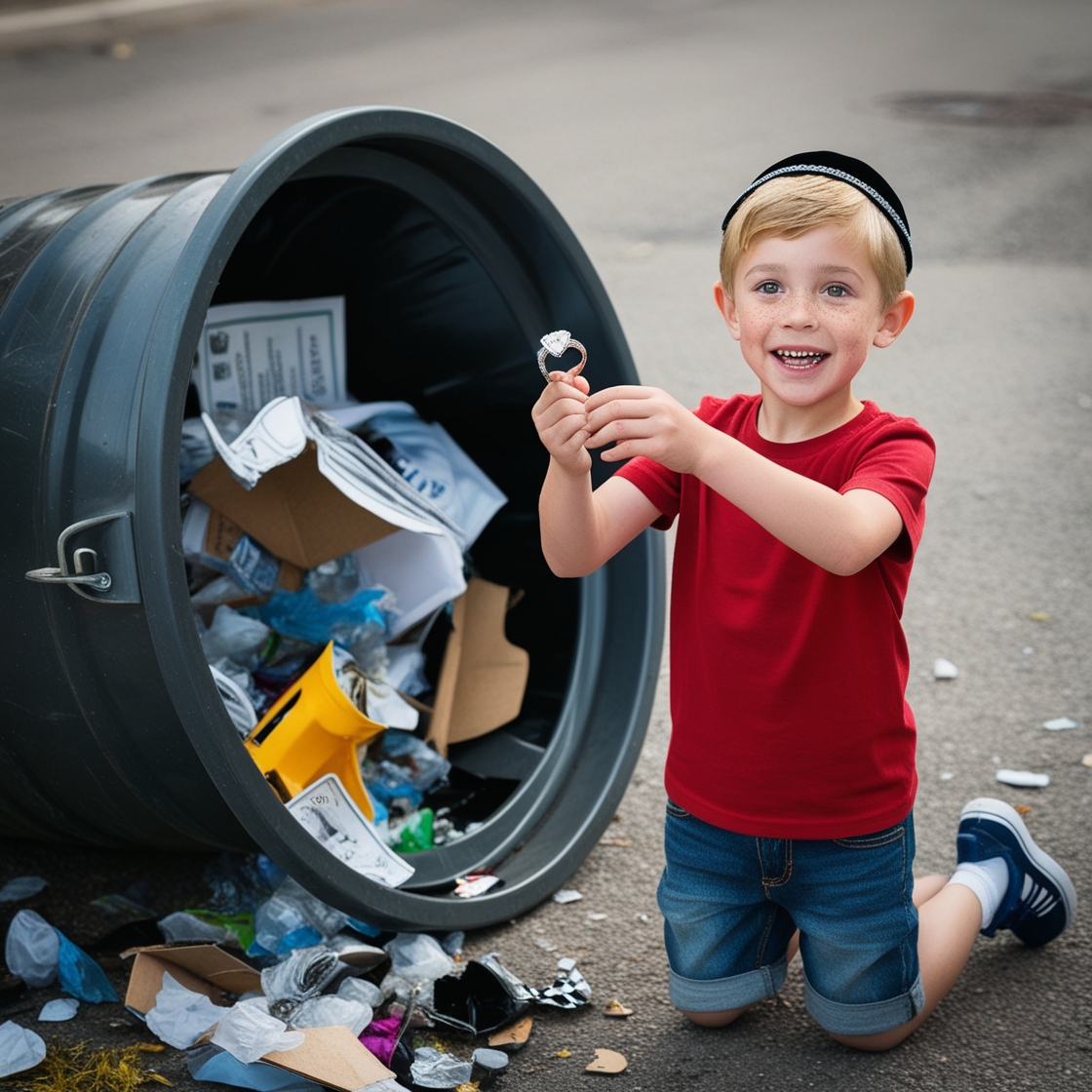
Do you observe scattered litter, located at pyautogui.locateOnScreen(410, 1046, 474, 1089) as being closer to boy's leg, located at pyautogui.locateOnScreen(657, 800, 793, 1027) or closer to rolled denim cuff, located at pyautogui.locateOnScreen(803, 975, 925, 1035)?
boy's leg, located at pyautogui.locateOnScreen(657, 800, 793, 1027)

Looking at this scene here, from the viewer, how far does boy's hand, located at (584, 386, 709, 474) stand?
4.68ft

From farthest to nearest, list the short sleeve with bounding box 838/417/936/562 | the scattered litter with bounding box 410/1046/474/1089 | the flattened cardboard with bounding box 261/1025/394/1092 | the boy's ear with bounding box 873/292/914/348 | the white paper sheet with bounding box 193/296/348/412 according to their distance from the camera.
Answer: the white paper sheet with bounding box 193/296/348/412 → the scattered litter with bounding box 410/1046/474/1089 → the flattened cardboard with bounding box 261/1025/394/1092 → the boy's ear with bounding box 873/292/914/348 → the short sleeve with bounding box 838/417/936/562

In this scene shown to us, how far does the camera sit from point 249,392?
255cm

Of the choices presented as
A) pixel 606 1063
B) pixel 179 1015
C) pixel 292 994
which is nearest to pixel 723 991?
pixel 606 1063

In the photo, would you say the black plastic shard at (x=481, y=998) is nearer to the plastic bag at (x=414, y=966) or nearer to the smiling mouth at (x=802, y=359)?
the plastic bag at (x=414, y=966)

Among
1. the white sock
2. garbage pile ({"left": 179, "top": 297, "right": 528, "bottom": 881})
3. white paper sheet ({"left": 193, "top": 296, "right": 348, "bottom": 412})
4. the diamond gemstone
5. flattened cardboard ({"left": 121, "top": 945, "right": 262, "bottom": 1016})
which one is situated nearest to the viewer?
the diamond gemstone

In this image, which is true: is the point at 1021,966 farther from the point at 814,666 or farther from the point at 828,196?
the point at 828,196

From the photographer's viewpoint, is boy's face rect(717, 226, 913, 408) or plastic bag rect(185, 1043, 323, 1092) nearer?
boy's face rect(717, 226, 913, 408)

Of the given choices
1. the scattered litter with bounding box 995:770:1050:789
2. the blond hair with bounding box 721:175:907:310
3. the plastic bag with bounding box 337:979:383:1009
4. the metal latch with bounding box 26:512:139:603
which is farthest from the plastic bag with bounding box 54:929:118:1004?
the scattered litter with bounding box 995:770:1050:789

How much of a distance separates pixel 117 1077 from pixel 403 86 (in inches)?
315

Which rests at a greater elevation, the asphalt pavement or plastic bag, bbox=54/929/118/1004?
the asphalt pavement

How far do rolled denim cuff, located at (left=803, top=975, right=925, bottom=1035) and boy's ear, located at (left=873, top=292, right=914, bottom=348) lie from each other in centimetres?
100

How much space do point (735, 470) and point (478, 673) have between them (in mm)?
1398

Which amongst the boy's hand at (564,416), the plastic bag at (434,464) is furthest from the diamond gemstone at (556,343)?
the plastic bag at (434,464)
